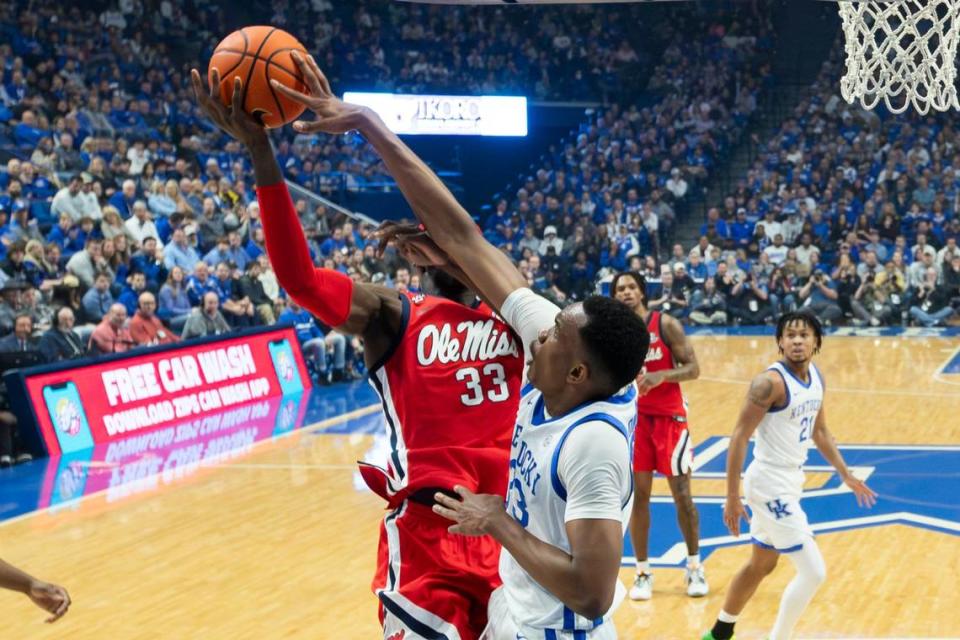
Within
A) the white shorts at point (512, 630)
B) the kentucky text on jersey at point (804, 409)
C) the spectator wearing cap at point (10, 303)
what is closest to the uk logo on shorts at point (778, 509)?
the kentucky text on jersey at point (804, 409)

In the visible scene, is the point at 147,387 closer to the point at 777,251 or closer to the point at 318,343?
the point at 318,343

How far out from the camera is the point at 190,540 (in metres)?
7.87

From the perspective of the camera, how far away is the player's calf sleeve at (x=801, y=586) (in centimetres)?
518

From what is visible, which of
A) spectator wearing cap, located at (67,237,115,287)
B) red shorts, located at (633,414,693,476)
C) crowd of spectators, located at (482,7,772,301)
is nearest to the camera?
red shorts, located at (633,414,693,476)

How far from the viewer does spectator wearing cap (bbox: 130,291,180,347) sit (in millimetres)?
12312

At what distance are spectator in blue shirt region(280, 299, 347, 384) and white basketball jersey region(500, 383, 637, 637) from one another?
12.3 m

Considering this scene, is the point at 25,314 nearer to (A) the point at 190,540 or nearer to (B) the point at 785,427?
(A) the point at 190,540

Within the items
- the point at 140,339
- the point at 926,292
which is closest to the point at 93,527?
the point at 140,339

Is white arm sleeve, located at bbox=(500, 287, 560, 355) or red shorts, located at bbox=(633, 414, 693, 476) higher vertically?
white arm sleeve, located at bbox=(500, 287, 560, 355)

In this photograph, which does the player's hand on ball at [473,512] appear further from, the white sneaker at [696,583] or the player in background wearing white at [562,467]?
the white sneaker at [696,583]

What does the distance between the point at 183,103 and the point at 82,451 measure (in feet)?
33.6

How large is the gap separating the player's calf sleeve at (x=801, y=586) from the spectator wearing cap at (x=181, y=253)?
10413 millimetres

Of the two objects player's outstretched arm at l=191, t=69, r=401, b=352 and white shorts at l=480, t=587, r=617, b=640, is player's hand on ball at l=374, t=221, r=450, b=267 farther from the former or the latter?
white shorts at l=480, t=587, r=617, b=640

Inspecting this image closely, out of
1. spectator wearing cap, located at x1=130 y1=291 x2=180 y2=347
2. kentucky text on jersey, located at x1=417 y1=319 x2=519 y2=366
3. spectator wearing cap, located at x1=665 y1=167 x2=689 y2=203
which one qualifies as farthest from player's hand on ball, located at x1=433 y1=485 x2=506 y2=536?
spectator wearing cap, located at x1=665 y1=167 x2=689 y2=203
